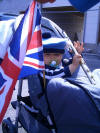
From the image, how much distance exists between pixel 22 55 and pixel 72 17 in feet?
60.5

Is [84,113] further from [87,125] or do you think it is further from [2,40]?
[2,40]

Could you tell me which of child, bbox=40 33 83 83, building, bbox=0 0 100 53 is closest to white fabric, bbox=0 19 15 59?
child, bbox=40 33 83 83

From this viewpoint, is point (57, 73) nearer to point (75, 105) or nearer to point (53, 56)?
point (53, 56)

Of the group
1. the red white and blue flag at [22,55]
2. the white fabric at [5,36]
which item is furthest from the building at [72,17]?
the red white and blue flag at [22,55]

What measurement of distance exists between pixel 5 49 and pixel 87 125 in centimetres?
85

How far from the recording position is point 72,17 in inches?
765

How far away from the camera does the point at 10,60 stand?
1629 mm

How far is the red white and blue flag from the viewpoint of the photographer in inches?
62.3

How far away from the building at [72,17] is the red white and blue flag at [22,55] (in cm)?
1066

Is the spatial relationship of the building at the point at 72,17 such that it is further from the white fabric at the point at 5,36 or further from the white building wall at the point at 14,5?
the white fabric at the point at 5,36

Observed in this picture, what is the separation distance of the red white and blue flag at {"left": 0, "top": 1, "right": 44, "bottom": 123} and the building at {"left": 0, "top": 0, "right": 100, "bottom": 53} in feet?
35.0

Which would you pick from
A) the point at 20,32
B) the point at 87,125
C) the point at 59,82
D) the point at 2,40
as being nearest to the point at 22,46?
the point at 20,32

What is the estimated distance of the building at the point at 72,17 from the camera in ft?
44.0

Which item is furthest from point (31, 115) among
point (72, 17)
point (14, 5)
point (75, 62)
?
point (14, 5)
